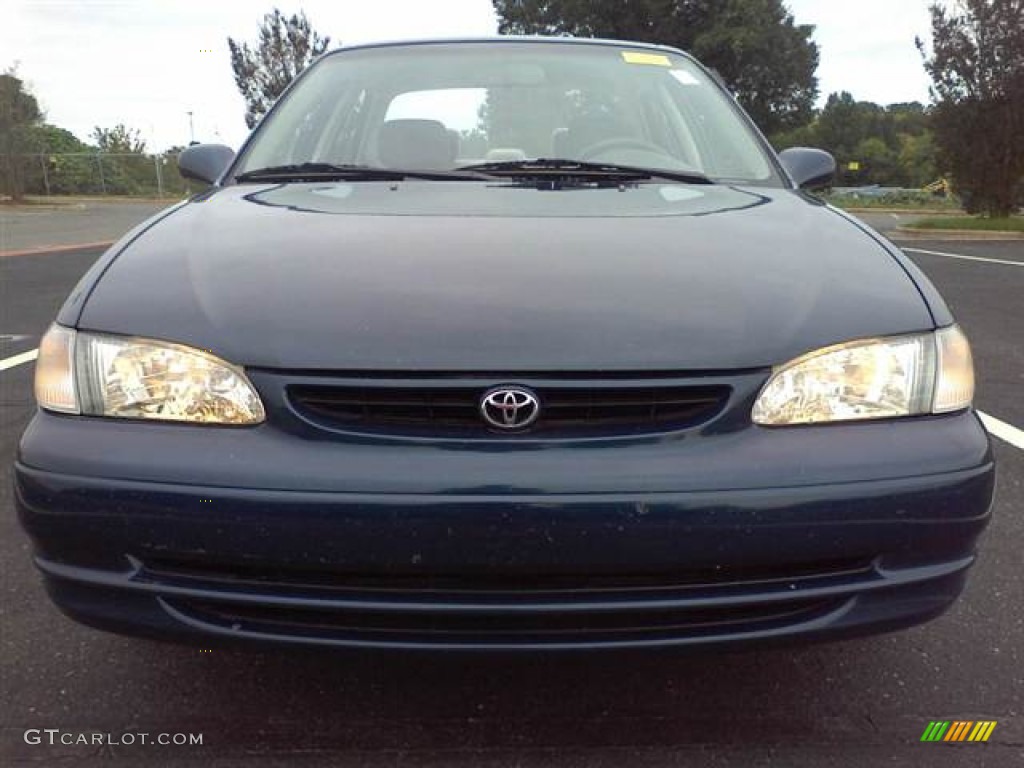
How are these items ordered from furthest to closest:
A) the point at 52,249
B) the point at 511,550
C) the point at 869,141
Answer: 1. the point at 869,141
2. the point at 52,249
3. the point at 511,550

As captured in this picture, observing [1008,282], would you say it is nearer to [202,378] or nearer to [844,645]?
[844,645]

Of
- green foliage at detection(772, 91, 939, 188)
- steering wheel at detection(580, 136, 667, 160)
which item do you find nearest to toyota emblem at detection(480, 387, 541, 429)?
steering wheel at detection(580, 136, 667, 160)

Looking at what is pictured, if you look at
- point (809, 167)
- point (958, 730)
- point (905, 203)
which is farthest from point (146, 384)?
point (905, 203)

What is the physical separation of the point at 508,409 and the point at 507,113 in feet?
5.15

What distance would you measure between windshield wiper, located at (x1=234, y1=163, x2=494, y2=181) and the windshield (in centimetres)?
6

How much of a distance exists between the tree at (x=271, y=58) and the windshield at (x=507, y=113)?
27.5m

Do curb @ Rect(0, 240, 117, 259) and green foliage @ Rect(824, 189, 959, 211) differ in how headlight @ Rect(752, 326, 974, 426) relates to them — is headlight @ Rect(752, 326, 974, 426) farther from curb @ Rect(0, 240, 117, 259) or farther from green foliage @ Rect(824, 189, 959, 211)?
green foliage @ Rect(824, 189, 959, 211)

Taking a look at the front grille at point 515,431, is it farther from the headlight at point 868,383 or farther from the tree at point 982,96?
the tree at point 982,96

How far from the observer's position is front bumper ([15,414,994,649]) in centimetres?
152

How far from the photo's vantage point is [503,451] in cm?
155

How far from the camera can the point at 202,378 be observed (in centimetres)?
165

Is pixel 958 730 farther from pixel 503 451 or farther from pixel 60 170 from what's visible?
pixel 60 170

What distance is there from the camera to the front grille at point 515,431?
159cm

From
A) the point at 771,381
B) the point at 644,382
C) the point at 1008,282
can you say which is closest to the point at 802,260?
the point at 771,381
